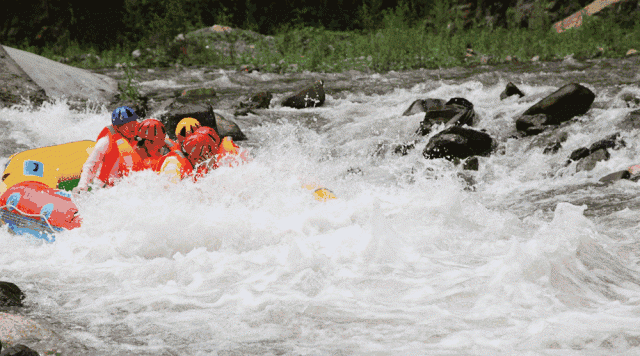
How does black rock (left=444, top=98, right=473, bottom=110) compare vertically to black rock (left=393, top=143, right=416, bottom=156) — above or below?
above

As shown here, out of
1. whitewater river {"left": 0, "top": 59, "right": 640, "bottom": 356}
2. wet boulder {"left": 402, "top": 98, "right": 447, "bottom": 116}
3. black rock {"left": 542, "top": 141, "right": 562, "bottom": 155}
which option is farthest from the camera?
wet boulder {"left": 402, "top": 98, "right": 447, "bottom": 116}

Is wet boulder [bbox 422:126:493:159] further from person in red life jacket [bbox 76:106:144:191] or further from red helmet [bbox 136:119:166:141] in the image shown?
person in red life jacket [bbox 76:106:144:191]

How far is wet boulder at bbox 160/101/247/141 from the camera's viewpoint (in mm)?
7973

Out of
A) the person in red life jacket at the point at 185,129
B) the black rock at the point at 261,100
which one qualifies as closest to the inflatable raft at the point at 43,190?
the person in red life jacket at the point at 185,129

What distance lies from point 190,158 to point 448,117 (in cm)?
419

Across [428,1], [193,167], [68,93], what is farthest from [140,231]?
[428,1]

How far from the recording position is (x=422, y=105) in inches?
349

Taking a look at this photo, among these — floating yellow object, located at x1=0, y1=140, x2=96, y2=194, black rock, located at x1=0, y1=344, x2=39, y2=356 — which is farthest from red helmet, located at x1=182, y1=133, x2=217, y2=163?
black rock, located at x1=0, y1=344, x2=39, y2=356

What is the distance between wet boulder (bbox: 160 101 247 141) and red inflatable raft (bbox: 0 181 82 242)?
307 centimetres

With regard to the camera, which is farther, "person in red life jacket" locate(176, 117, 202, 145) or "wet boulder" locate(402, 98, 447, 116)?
"wet boulder" locate(402, 98, 447, 116)

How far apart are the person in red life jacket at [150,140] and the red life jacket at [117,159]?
0.33 ft

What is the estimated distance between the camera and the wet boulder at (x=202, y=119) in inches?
314

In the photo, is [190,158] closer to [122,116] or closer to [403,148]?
[122,116]

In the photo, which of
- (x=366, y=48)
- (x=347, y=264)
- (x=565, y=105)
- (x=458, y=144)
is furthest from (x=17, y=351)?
(x=366, y=48)
